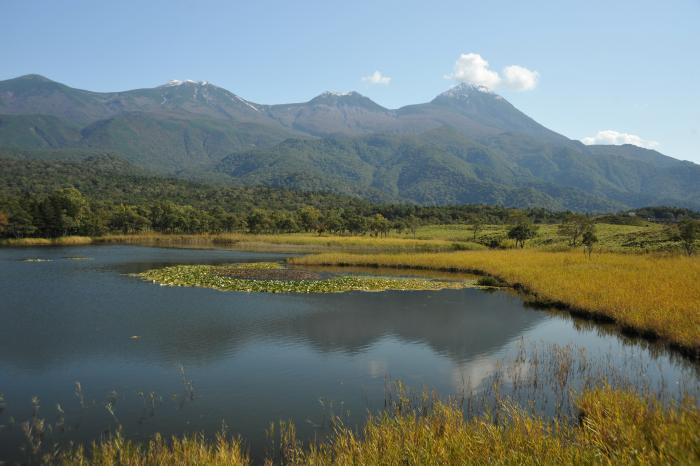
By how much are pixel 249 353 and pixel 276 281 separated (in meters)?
27.7

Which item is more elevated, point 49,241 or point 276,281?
point 49,241

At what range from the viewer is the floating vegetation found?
50438mm

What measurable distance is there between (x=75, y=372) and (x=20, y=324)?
14.4 meters

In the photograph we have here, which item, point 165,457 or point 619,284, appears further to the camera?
point 619,284

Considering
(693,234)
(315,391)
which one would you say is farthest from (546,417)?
(693,234)

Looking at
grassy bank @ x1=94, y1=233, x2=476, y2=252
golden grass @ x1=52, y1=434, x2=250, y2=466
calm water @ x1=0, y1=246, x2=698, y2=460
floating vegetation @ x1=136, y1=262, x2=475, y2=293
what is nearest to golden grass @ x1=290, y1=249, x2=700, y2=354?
calm water @ x1=0, y1=246, x2=698, y2=460

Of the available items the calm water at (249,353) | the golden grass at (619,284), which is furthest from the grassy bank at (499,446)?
the golden grass at (619,284)

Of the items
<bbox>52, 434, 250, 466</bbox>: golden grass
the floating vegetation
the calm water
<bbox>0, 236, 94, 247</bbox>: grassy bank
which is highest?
<bbox>0, 236, 94, 247</bbox>: grassy bank

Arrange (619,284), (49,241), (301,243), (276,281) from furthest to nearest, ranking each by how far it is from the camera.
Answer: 1. (301,243)
2. (49,241)
3. (276,281)
4. (619,284)

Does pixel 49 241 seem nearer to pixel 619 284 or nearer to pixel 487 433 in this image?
pixel 619 284

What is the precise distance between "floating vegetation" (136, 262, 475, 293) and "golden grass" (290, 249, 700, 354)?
9.15m

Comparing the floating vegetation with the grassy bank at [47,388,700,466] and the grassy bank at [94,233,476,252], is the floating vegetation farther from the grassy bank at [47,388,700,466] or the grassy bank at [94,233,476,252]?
the grassy bank at [94,233,476,252]

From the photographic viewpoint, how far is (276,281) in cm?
5534

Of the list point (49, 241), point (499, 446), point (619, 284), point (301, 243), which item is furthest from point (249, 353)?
point (49, 241)
